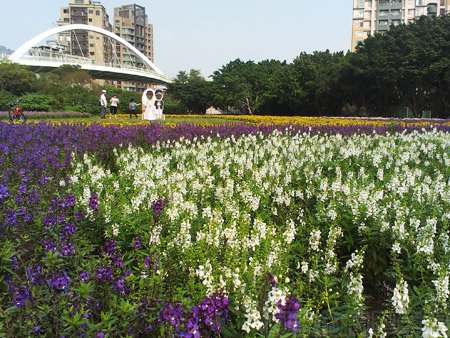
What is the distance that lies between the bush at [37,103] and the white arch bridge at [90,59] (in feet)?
101

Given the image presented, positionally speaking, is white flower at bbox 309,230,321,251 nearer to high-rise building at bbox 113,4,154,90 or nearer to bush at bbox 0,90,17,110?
bush at bbox 0,90,17,110

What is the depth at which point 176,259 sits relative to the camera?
3.95 m

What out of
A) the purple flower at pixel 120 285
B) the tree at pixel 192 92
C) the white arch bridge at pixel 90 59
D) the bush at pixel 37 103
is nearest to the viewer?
the purple flower at pixel 120 285

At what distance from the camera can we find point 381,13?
102 meters

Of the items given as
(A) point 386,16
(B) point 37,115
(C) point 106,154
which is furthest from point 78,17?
(C) point 106,154

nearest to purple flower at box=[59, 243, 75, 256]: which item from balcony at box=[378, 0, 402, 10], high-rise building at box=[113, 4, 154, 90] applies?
balcony at box=[378, 0, 402, 10]

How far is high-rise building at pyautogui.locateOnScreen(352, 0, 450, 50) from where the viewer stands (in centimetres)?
10081

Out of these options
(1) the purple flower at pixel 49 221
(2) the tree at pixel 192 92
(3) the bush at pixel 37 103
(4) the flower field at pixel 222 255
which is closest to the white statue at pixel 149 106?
(3) the bush at pixel 37 103

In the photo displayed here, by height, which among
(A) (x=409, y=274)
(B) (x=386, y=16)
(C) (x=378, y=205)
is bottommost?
(A) (x=409, y=274)

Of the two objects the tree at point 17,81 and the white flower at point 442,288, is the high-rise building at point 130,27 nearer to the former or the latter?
the tree at point 17,81

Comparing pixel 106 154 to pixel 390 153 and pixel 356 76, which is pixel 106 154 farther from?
pixel 356 76

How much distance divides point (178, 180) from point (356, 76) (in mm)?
36054

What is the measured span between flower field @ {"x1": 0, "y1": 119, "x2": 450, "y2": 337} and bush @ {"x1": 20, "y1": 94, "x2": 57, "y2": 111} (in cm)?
3184

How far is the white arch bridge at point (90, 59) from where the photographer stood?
2918 inches
